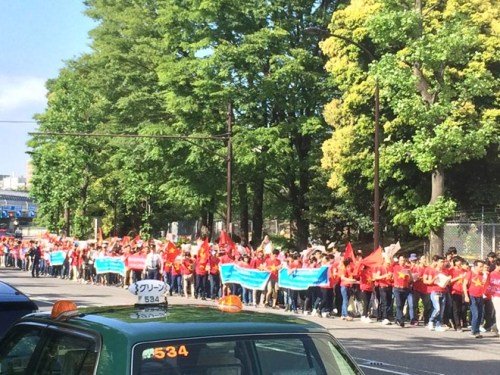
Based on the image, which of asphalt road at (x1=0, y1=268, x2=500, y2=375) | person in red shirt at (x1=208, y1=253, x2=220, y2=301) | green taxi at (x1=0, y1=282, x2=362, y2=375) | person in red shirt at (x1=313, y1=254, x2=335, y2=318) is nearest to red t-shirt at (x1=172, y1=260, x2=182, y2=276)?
person in red shirt at (x1=208, y1=253, x2=220, y2=301)

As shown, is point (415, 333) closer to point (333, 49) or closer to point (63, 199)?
point (333, 49)

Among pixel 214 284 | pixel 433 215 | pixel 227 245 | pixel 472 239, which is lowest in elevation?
pixel 214 284

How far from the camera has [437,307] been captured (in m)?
17.8

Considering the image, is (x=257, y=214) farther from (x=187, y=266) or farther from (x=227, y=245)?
(x=187, y=266)

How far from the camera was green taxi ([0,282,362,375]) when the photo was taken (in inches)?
139

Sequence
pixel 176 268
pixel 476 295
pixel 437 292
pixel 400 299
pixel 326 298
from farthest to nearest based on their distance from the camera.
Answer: pixel 176 268 → pixel 326 298 → pixel 400 299 → pixel 437 292 → pixel 476 295

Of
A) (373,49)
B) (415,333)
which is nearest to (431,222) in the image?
(373,49)

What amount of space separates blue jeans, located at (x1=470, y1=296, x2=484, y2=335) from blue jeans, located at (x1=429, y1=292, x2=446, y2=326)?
3.48 feet

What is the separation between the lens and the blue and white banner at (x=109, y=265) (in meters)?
32.2

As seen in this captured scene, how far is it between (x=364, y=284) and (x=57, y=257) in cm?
2449

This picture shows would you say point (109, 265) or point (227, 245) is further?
point (109, 265)

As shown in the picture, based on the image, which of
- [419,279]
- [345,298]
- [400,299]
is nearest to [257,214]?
[345,298]

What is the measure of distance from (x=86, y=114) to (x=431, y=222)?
112 ft

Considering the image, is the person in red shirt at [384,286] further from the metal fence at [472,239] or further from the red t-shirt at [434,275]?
the metal fence at [472,239]
